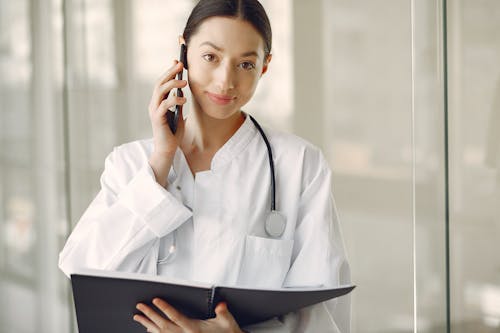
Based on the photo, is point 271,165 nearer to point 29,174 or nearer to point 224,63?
point 224,63


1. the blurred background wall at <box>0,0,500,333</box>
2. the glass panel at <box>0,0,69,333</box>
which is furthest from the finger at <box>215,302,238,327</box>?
the glass panel at <box>0,0,69,333</box>

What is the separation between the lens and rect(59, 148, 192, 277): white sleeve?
1.59 meters

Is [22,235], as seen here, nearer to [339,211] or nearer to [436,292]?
[339,211]

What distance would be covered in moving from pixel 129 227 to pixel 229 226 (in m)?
0.22

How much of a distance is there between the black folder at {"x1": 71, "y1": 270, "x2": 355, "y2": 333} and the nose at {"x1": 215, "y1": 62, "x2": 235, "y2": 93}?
439mm

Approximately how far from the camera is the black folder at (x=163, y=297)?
1.42m

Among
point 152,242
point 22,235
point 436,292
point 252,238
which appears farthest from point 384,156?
point 22,235

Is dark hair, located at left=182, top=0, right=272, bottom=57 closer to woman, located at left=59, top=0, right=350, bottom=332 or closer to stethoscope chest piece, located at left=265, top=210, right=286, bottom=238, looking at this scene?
woman, located at left=59, top=0, right=350, bottom=332

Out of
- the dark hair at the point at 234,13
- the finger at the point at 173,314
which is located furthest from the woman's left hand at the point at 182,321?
the dark hair at the point at 234,13

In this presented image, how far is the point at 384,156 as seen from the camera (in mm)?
2150

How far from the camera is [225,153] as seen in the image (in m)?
1.71

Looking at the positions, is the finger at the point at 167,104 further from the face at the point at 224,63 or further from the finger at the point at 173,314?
the finger at the point at 173,314

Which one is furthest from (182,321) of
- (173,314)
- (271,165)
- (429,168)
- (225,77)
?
(429,168)

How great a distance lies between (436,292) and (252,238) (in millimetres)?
700
